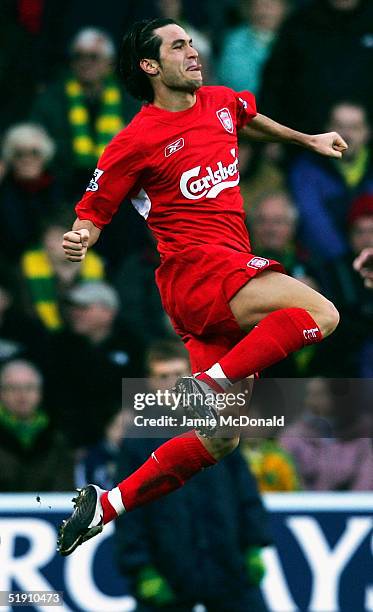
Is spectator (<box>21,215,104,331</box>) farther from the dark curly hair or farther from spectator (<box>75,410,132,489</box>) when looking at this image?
the dark curly hair

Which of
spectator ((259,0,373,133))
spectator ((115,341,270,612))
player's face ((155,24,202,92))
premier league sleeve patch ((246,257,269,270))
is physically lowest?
spectator ((115,341,270,612))

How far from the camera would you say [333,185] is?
10234 mm

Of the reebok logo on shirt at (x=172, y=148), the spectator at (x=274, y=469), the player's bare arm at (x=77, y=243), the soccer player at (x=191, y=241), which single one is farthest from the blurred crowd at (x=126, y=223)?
the player's bare arm at (x=77, y=243)

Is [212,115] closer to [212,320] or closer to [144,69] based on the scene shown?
[144,69]

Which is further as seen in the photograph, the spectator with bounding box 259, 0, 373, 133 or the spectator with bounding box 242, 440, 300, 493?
the spectator with bounding box 259, 0, 373, 133

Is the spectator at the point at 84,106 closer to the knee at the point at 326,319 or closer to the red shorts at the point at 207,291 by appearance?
the red shorts at the point at 207,291

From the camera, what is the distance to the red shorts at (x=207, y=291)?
731 centimetres

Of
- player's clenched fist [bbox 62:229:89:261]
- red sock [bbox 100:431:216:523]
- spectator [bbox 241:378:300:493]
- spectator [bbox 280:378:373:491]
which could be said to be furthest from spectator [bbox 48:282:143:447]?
player's clenched fist [bbox 62:229:89:261]

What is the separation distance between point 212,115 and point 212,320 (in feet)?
3.28

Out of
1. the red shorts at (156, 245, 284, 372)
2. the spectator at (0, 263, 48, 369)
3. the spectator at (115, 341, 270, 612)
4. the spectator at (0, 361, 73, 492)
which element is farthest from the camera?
the spectator at (0, 263, 48, 369)

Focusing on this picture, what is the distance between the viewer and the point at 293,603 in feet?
30.0

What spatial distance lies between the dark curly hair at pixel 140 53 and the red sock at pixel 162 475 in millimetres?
1694

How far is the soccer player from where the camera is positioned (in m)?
7.27

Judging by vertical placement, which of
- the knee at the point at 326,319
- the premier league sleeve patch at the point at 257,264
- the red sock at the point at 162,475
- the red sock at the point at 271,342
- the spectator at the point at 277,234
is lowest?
the red sock at the point at 162,475
